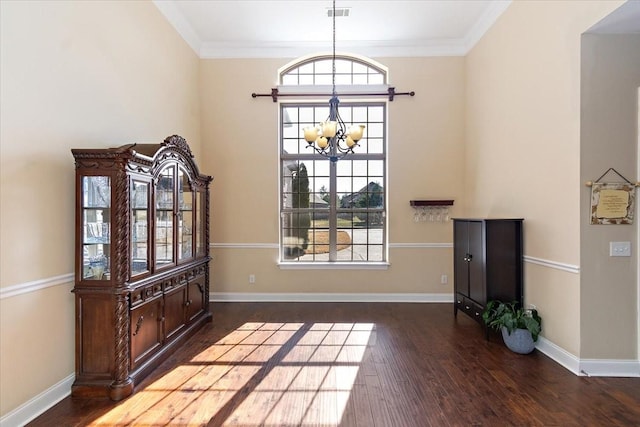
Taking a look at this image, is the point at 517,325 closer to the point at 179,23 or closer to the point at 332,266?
the point at 332,266

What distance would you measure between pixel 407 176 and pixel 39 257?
445 centimetres

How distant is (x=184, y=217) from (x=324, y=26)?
3.23 meters

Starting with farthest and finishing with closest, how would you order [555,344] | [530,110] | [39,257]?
[530,110] → [555,344] → [39,257]

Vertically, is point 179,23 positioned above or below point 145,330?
above

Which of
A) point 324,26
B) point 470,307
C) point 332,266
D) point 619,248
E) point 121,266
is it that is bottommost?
point 470,307

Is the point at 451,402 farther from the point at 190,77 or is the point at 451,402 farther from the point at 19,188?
the point at 190,77

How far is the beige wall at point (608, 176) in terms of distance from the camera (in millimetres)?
2854

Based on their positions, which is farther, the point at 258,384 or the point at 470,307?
the point at 470,307

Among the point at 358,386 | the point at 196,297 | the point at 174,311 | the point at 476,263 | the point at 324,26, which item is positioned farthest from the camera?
the point at 324,26

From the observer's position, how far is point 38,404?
7.66 feet

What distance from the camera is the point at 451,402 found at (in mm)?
2494

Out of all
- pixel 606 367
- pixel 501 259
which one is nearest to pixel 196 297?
pixel 501 259

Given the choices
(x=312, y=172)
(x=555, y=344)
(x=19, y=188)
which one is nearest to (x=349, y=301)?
(x=312, y=172)

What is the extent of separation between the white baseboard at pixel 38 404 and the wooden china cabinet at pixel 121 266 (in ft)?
0.24
